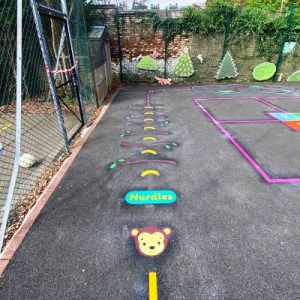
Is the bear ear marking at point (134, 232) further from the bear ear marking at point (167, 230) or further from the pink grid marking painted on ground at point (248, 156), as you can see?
the pink grid marking painted on ground at point (248, 156)

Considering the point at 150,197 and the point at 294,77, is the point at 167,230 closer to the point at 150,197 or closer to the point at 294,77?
the point at 150,197

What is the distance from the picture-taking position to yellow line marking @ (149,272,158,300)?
2.32 meters

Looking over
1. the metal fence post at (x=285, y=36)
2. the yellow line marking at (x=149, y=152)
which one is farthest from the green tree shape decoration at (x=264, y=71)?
the yellow line marking at (x=149, y=152)

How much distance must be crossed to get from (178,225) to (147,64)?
1072 cm

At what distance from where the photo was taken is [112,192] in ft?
12.6

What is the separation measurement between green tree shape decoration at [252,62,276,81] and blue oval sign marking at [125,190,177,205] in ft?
36.9

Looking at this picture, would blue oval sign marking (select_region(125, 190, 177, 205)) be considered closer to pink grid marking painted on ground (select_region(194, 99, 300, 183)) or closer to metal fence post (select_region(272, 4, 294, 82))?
pink grid marking painted on ground (select_region(194, 99, 300, 183))

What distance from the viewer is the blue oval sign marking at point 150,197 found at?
3595 mm

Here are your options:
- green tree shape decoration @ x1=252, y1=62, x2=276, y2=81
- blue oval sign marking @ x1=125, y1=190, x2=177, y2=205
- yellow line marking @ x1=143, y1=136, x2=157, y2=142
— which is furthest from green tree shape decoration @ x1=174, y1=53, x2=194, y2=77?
blue oval sign marking @ x1=125, y1=190, x2=177, y2=205

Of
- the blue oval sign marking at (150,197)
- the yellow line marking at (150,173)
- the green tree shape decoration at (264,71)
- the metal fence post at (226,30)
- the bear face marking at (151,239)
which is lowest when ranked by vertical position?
the bear face marking at (151,239)

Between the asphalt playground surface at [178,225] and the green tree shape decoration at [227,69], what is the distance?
7530mm

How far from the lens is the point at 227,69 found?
12500 millimetres

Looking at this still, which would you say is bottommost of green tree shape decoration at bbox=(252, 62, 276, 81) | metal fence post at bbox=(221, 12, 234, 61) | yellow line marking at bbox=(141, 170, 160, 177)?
yellow line marking at bbox=(141, 170, 160, 177)

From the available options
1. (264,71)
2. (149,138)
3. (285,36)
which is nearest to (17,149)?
(149,138)
